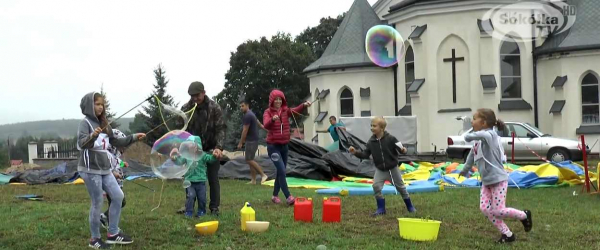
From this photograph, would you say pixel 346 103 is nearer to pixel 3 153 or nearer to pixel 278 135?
pixel 3 153

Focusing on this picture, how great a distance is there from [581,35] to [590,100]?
2.97m

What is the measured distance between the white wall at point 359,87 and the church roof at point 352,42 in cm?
42

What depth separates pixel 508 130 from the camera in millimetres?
21531

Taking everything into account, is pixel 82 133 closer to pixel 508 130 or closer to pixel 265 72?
pixel 508 130

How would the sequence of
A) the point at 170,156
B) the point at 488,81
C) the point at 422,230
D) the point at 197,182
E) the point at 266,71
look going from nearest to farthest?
the point at 422,230, the point at 170,156, the point at 197,182, the point at 488,81, the point at 266,71

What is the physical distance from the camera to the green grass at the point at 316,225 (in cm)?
637

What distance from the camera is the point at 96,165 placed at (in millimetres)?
6180

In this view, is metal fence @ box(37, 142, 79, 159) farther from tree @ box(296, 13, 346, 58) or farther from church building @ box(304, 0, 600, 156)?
tree @ box(296, 13, 346, 58)

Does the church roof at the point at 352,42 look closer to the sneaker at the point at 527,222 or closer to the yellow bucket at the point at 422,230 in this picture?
the sneaker at the point at 527,222

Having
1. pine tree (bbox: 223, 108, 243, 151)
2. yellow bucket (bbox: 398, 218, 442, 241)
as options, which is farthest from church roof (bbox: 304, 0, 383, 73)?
yellow bucket (bbox: 398, 218, 442, 241)

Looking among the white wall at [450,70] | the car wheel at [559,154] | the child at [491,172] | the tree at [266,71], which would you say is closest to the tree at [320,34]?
the tree at [266,71]

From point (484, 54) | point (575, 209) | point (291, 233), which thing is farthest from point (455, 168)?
point (484, 54)

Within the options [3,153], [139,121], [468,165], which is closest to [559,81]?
[468,165]
